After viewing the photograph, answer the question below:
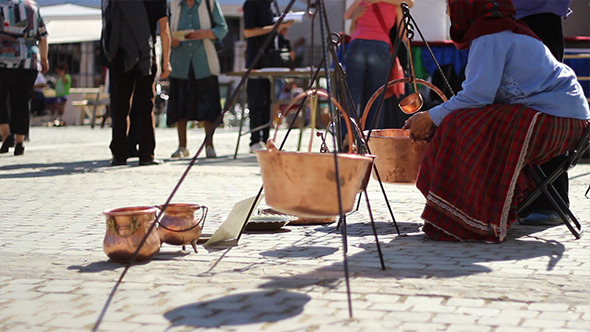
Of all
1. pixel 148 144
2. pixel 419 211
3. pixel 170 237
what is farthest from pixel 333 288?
pixel 148 144

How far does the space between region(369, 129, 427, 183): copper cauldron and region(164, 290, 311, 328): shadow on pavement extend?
1762 mm

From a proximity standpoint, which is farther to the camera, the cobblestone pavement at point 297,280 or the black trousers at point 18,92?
the black trousers at point 18,92

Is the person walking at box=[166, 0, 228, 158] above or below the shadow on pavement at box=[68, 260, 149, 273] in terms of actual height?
above

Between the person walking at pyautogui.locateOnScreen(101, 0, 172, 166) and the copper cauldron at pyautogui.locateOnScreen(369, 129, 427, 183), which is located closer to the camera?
the copper cauldron at pyautogui.locateOnScreen(369, 129, 427, 183)

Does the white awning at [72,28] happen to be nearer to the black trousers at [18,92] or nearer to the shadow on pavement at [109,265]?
the black trousers at [18,92]

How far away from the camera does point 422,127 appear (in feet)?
15.5

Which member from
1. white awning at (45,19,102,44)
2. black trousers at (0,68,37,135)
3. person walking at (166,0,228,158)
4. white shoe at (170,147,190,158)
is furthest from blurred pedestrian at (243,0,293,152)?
white awning at (45,19,102,44)

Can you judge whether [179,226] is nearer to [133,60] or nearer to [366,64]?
[366,64]

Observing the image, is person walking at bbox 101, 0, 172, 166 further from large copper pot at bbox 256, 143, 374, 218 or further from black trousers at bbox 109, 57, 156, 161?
large copper pot at bbox 256, 143, 374, 218

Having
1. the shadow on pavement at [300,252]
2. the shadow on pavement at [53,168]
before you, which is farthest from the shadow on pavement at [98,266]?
the shadow on pavement at [53,168]

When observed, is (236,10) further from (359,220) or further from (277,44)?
(359,220)

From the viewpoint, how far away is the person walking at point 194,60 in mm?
10344

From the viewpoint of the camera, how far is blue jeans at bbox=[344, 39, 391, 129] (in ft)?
28.4

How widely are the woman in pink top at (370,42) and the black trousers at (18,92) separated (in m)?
4.36
